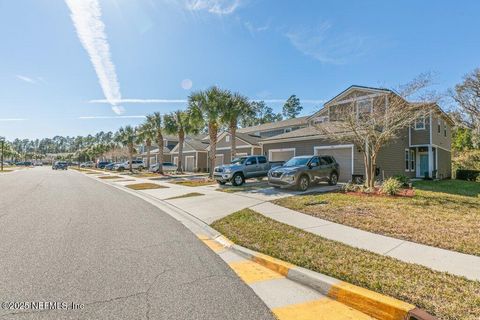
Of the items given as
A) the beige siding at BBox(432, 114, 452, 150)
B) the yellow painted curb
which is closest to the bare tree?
the beige siding at BBox(432, 114, 452, 150)

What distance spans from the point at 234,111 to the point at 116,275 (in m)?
20.0

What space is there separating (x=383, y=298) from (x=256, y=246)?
2726 millimetres

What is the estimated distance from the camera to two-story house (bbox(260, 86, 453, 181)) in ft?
62.0

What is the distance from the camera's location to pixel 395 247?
18.6 feet

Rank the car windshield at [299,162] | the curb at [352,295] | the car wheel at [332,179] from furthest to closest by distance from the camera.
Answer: the car wheel at [332,179] < the car windshield at [299,162] < the curb at [352,295]

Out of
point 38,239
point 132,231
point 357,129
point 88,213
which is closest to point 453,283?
point 132,231

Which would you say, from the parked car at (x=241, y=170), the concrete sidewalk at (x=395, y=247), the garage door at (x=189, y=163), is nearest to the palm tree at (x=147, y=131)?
the garage door at (x=189, y=163)

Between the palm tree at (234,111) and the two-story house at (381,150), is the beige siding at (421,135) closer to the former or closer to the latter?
the two-story house at (381,150)

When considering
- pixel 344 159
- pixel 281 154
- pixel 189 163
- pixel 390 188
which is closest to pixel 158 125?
pixel 189 163

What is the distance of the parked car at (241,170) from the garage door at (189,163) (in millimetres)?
21665

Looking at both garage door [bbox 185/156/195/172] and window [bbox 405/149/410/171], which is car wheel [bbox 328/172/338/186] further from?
garage door [bbox 185/156/195/172]

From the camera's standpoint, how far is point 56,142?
196750 mm

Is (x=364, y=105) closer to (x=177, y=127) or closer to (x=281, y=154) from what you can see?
(x=281, y=154)

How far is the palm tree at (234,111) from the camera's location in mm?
23544
